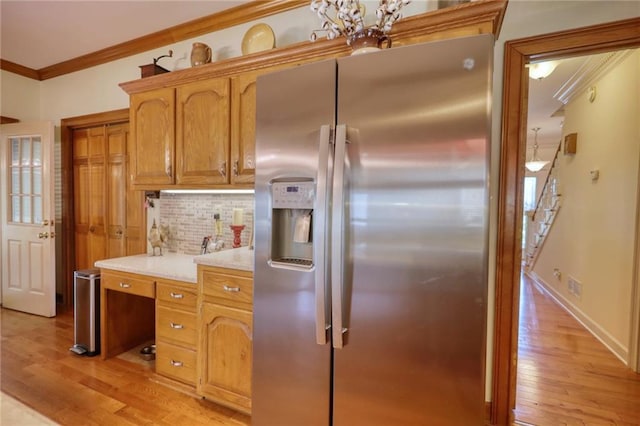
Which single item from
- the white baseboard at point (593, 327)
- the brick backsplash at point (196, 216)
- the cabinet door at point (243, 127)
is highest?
the cabinet door at point (243, 127)

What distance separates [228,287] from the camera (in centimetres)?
180

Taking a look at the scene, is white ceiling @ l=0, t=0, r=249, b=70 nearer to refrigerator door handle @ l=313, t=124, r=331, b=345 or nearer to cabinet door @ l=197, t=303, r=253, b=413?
refrigerator door handle @ l=313, t=124, r=331, b=345

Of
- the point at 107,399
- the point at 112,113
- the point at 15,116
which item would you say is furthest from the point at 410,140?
the point at 15,116

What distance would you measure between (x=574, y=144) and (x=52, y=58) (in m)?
5.97

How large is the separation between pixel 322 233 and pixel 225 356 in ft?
3.79

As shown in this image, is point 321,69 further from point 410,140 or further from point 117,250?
point 117,250

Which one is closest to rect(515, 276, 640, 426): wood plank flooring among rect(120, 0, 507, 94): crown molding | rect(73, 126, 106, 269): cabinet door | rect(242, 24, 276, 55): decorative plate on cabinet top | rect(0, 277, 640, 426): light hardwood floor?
rect(0, 277, 640, 426): light hardwood floor

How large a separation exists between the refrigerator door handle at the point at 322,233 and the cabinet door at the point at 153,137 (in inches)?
64.1

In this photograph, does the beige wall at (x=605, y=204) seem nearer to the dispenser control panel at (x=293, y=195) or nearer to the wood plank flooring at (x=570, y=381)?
the wood plank flooring at (x=570, y=381)

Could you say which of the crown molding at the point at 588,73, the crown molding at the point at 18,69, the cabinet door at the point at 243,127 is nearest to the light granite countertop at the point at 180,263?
the cabinet door at the point at 243,127

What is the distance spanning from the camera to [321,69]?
127cm

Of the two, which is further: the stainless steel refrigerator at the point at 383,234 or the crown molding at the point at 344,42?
the crown molding at the point at 344,42

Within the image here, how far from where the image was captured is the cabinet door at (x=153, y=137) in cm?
238

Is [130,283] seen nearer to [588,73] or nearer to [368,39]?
[368,39]
